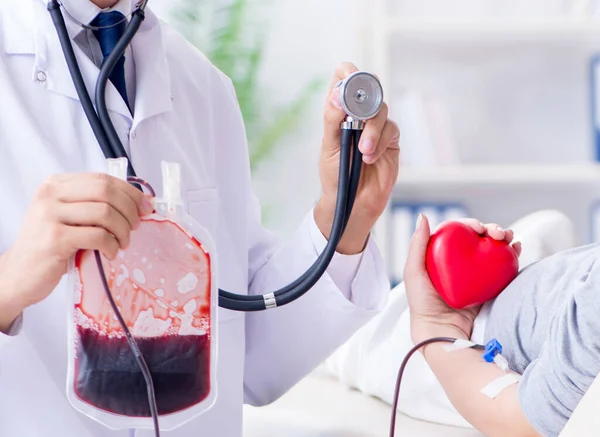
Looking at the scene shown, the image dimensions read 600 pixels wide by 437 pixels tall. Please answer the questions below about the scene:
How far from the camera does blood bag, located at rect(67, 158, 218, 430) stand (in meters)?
0.74

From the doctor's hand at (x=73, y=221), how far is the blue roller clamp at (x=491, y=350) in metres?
0.60

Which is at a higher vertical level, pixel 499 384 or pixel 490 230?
pixel 490 230

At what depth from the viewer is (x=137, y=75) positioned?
3.52 ft

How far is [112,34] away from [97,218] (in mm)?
430

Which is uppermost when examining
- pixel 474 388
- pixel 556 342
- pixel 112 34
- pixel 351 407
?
pixel 112 34

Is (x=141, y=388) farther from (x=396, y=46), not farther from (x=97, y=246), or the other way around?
(x=396, y=46)

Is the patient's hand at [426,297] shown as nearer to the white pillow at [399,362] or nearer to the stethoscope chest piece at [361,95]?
the white pillow at [399,362]

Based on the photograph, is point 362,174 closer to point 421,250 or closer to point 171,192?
point 421,250

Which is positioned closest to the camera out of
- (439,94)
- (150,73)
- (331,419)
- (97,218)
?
(97,218)

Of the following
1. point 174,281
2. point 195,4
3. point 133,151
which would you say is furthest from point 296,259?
point 195,4

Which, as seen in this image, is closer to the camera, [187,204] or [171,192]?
[171,192]

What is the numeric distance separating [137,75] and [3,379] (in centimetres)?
42

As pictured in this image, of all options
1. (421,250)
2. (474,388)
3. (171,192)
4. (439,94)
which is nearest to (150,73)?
(171,192)

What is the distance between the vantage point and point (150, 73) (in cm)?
107
